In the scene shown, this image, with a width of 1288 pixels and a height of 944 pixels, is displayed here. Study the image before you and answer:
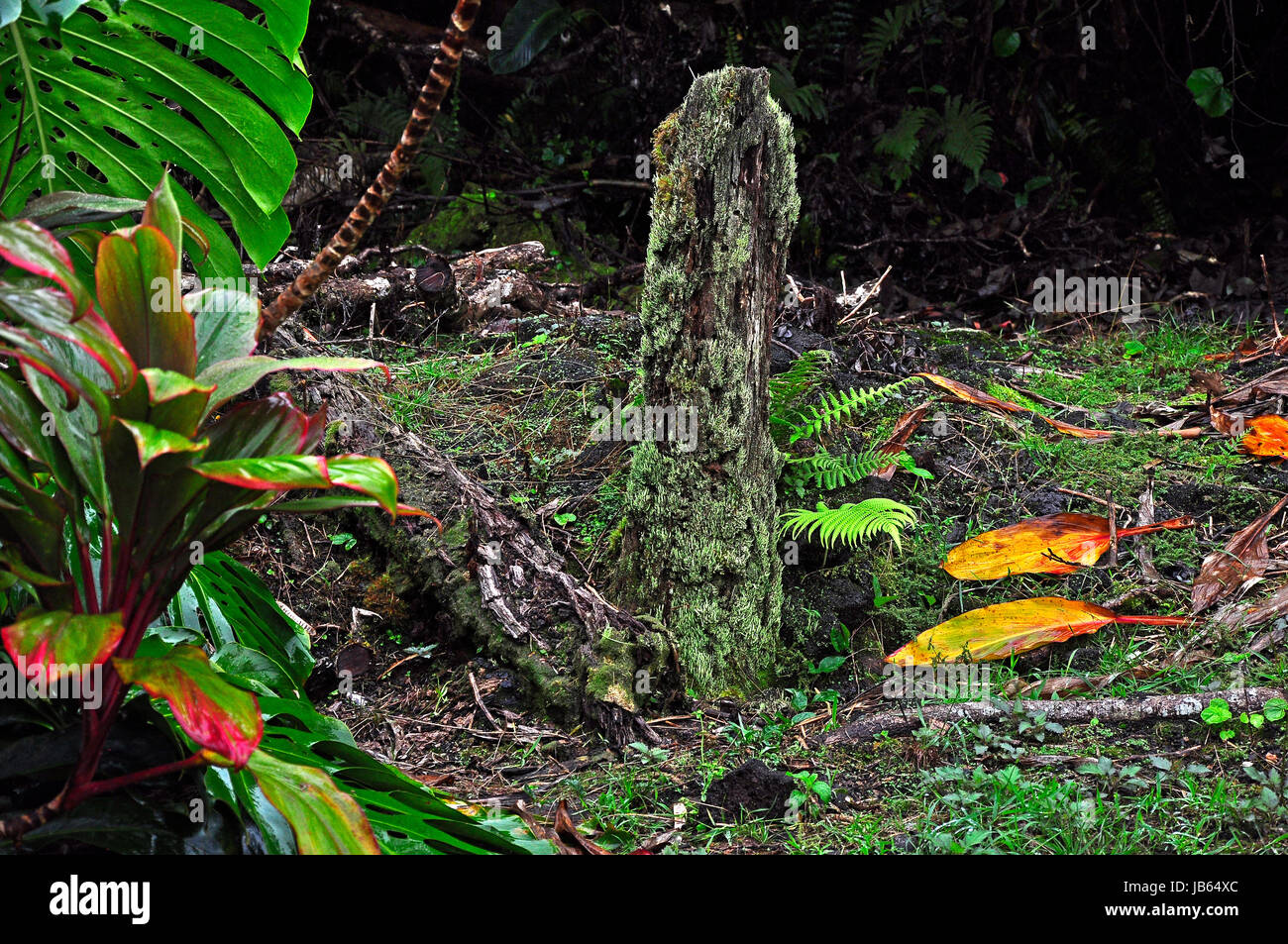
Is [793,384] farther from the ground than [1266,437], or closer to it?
farther from the ground

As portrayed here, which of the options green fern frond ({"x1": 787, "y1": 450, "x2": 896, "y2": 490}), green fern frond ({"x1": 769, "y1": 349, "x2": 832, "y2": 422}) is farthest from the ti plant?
green fern frond ({"x1": 769, "y1": 349, "x2": 832, "y2": 422})

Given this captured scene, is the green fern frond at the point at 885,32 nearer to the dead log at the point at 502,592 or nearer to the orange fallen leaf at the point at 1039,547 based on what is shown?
the orange fallen leaf at the point at 1039,547

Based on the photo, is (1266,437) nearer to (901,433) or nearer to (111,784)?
(901,433)

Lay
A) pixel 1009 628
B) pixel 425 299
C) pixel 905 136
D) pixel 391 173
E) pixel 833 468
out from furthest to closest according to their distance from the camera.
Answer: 1. pixel 905 136
2. pixel 425 299
3. pixel 833 468
4. pixel 1009 628
5. pixel 391 173

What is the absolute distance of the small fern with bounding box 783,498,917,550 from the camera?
278cm

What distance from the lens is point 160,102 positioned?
2.37 meters

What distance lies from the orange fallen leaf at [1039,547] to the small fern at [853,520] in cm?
22

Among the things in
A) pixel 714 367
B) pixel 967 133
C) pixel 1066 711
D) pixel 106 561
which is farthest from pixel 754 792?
pixel 967 133

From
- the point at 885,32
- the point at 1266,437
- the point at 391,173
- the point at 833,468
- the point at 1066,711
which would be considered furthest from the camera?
the point at 885,32

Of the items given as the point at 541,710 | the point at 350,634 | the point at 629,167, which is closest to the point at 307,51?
the point at 629,167

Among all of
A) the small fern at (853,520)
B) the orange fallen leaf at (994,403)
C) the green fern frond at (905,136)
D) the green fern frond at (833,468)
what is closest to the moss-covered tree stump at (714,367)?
the small fern at (853,520)

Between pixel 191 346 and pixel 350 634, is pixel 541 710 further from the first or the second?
pixel 191 346

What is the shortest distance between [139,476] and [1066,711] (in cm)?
211
